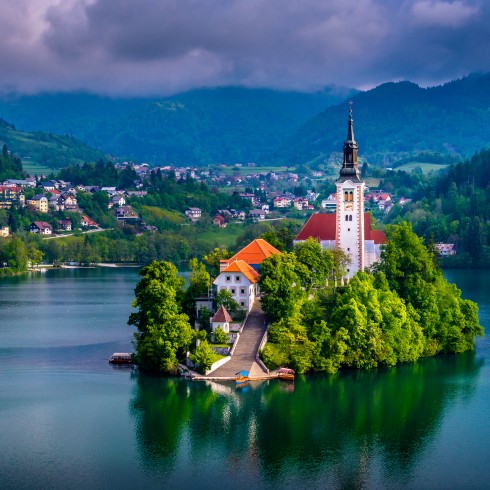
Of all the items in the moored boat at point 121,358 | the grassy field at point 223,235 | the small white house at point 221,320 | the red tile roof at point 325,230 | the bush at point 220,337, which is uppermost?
the grassy field at point 223,235

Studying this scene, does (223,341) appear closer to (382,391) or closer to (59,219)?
(382,391)

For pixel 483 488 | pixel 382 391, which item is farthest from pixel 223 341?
pixel 483 488

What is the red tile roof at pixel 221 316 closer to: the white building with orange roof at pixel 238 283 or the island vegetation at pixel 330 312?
the island vegetation at pixel 330 312

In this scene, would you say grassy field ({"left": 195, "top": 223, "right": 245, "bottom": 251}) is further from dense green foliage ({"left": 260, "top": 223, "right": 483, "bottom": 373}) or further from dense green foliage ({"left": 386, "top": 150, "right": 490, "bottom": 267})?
dense green foliage ({"left": 260, "top": 223, "right": 483, "bottom": 373})

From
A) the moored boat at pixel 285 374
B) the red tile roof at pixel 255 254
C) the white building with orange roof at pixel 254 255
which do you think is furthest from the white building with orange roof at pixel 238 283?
the moored boat at pixel 285 374

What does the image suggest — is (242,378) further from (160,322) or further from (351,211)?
(351,211)

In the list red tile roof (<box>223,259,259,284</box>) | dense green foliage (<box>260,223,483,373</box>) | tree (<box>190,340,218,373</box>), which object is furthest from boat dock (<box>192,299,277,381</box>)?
red tile roof (<box>223,259,259,284</box>)

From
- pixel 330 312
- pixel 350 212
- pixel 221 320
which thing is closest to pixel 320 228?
pixel 350 212
